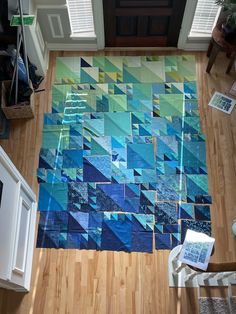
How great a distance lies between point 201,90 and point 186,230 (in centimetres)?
124

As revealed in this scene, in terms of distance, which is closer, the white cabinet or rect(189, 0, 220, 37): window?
the white cabinet

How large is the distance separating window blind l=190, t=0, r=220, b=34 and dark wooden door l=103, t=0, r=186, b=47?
14 centimetres

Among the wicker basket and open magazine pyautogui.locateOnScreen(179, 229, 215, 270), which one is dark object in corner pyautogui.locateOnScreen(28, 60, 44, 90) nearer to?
the wicker basket

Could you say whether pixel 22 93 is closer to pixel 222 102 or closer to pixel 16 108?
pixel 16 108

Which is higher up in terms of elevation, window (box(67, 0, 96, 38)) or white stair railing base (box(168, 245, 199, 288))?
window (box(67, 0, 96, 38))

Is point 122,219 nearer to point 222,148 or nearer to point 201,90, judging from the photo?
point 222,148

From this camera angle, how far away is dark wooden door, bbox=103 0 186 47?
3119 mm

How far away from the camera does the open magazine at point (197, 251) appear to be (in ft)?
7.36

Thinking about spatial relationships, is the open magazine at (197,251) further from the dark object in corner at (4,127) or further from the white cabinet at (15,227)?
the dark object in corner at (4,127)

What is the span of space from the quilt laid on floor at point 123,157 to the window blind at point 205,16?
0.94 feet

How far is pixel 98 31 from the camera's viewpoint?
335 centimetres

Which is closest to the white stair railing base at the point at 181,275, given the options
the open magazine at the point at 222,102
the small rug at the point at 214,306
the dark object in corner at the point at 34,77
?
the small rug at the point at 214,306

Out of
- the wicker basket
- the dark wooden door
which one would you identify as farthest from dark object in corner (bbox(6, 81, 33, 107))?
the dark wooden door

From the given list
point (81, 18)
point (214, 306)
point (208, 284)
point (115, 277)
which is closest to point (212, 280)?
point (208, 284)
